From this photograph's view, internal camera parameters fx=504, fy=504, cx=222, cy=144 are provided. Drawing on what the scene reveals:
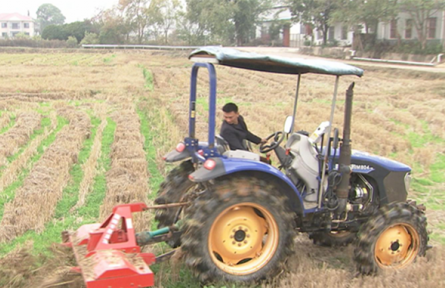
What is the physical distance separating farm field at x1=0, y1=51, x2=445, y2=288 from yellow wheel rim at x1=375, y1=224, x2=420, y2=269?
20 centimetres

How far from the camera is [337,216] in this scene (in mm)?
5227

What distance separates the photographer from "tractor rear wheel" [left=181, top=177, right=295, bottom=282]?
427 centimetres

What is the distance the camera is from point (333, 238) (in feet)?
18.6

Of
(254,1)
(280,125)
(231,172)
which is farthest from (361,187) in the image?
(254,1)

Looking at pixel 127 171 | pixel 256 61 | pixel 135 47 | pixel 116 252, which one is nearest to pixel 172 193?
pixel 116 252

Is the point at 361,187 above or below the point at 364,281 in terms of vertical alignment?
above

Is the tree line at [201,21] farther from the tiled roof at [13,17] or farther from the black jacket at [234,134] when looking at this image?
the tiled roof at [13,17]

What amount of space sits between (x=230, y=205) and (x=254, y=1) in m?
55.5

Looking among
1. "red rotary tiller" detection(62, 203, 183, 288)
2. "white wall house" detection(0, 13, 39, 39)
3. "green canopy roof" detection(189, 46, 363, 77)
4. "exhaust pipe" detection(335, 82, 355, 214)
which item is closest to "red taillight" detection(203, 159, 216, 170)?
"red rotary tiller" detection(62, 203, 183, 288)

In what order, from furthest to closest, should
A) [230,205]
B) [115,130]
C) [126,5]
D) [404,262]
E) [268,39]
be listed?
[126,5] < [268,39] < [115,130] < [404,262] < [230,205]

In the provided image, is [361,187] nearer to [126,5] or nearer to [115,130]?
[115,130]

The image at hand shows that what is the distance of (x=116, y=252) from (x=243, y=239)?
3.82ft

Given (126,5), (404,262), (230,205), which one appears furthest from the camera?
(126,5)

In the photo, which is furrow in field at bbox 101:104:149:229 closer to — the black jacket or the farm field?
the farm field
